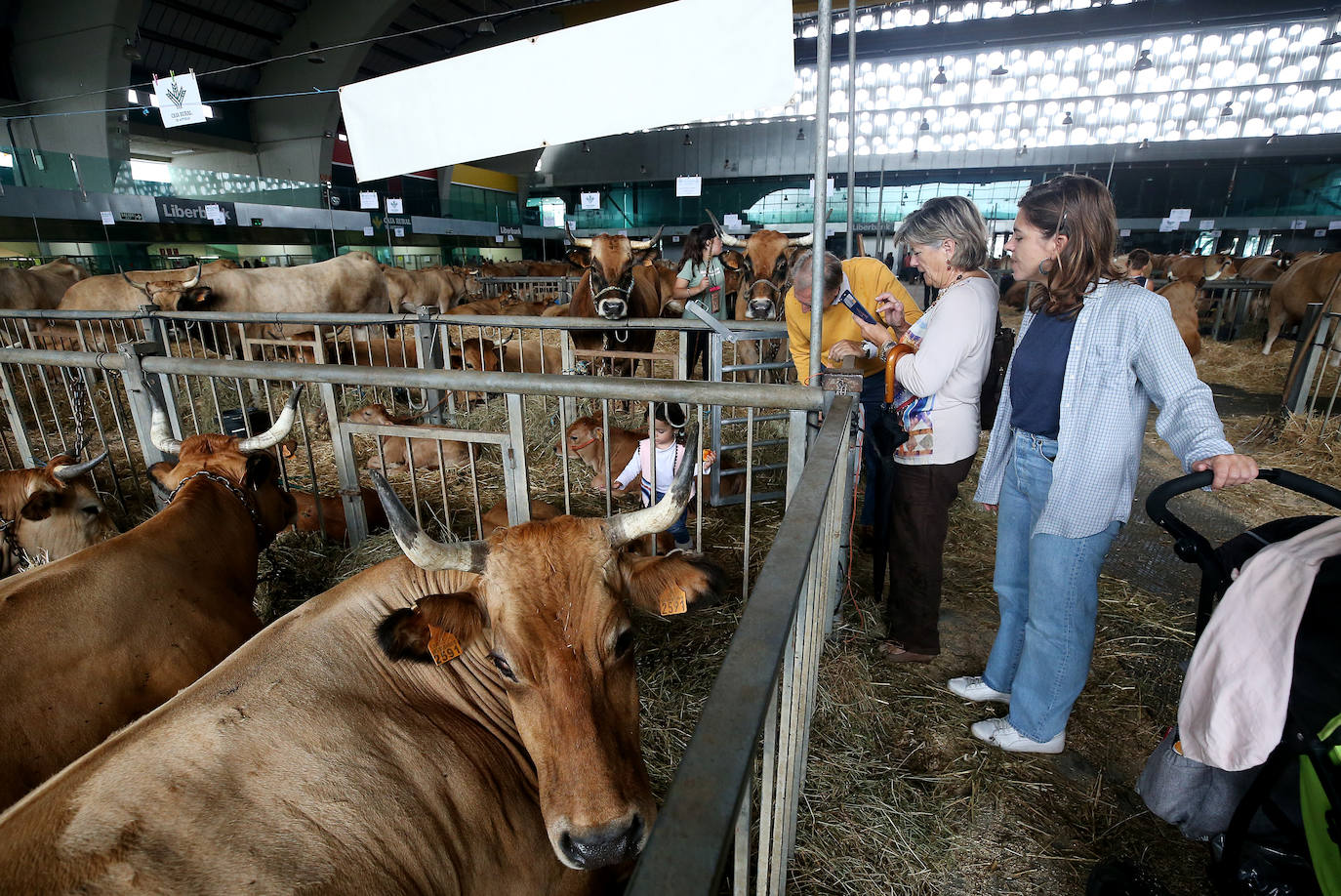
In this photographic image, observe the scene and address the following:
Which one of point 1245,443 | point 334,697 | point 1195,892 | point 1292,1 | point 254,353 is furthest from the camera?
point 1292,1

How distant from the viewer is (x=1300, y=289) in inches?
427

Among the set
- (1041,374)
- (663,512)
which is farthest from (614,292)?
(663,512)

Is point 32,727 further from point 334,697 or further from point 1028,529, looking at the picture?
point 1028,529

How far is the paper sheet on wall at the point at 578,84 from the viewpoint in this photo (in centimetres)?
195

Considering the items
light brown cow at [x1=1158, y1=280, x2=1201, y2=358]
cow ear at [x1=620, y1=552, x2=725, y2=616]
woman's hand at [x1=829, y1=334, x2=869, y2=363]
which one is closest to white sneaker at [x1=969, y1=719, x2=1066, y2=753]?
cow ear at [x1=620, y1=552, x2=725, y2=616]

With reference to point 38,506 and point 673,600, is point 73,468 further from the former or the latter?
point 673,600

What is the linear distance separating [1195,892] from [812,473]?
224 centimetres

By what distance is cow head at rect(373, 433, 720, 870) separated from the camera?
5.49 feet

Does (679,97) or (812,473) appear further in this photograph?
(679,97)

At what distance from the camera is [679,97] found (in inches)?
81.7

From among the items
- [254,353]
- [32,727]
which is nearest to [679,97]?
[32,727]

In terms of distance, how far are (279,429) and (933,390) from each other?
11.2 feet

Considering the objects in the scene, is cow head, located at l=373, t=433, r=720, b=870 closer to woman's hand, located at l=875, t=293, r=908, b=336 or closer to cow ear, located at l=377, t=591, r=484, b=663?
cow ear, located at l=377, t=591, r=484, b=663

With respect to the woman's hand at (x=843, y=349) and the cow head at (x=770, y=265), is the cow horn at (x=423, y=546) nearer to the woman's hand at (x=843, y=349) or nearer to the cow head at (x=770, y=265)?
the woman's hand at (x=843, y=349)
